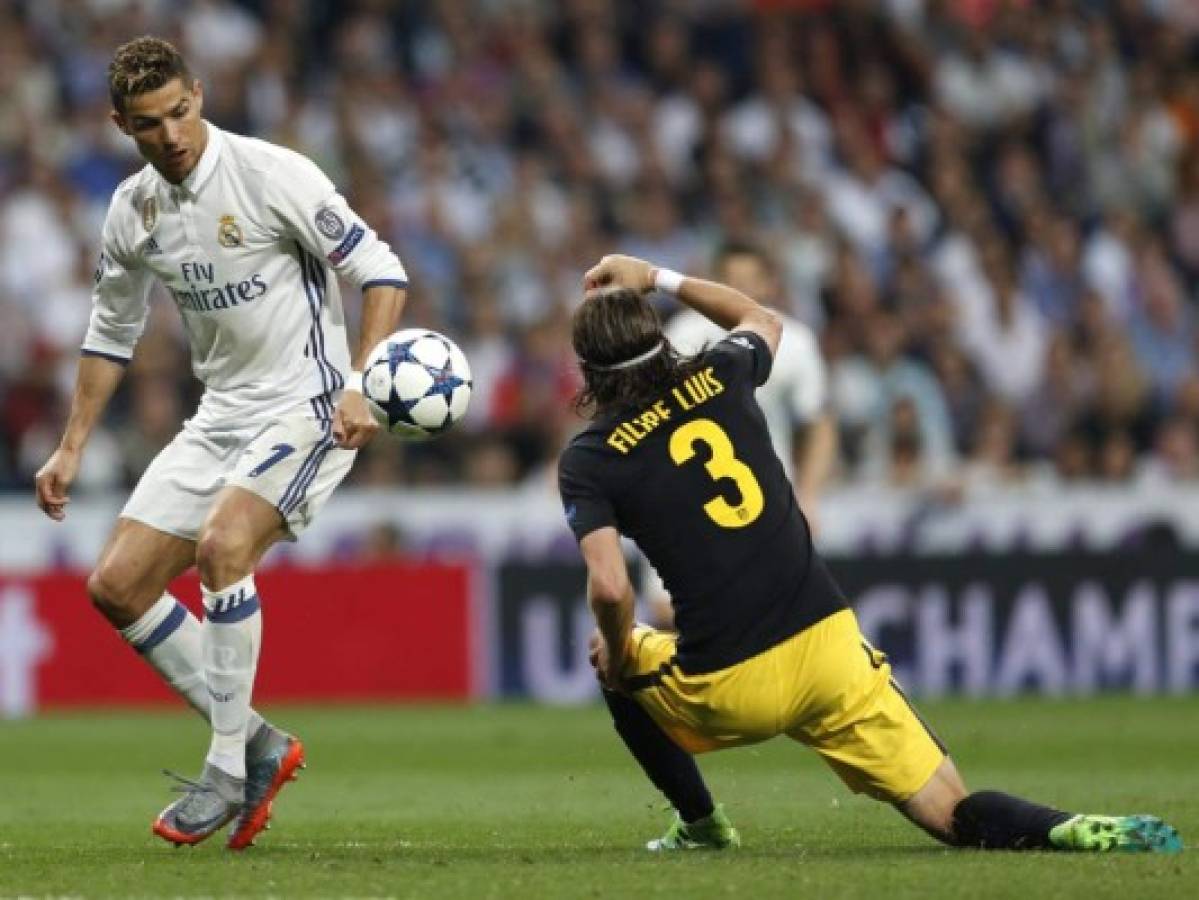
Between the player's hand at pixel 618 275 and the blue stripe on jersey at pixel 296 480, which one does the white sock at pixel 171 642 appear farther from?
the player's hand at pixel 618 275

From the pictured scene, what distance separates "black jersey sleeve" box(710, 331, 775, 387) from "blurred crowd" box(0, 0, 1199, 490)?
8.37m

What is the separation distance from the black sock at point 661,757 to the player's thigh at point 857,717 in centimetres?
44

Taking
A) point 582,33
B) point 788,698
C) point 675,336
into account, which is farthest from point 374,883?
point 582,33

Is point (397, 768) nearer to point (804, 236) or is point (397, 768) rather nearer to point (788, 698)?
point (788, 698)

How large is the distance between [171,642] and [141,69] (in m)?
1.81

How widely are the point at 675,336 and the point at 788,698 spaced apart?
4.02m

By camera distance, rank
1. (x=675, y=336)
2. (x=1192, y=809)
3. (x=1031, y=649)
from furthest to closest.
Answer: (x=1031, y=649)
(x=675, y=336)
(x=1192, y=809)

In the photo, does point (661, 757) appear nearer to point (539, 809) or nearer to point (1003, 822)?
point (1003, 822)

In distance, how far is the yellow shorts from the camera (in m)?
6.92

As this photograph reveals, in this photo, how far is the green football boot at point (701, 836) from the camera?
7.46 m

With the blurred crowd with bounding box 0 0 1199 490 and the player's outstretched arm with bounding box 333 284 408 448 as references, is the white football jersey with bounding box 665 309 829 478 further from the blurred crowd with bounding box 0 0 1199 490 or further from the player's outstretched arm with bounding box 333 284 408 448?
the blurred crowd with bounding box 0 0 1199 490

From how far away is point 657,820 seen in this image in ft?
28.5

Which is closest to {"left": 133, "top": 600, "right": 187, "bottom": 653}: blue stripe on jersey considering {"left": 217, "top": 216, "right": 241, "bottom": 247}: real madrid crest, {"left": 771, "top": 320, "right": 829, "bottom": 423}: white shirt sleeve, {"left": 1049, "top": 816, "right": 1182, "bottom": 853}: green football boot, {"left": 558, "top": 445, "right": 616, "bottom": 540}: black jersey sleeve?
{"left": 217, "top": 216, "right": 241, "bottom": 247}: real madrid crest

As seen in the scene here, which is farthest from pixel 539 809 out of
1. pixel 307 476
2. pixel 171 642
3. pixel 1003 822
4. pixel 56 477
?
pixel 1003 822
